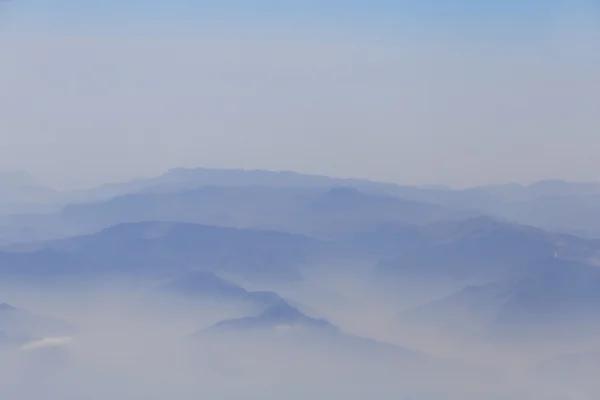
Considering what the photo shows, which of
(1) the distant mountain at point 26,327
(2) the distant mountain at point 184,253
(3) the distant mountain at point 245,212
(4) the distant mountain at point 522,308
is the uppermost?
(3) the distant mountain at point 245,212

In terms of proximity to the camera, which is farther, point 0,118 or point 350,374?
point 0,118

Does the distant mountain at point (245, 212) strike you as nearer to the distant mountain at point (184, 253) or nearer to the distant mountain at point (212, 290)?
the distant mountain at point (184, 253)

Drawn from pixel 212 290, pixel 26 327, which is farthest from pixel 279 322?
pixel 26 327

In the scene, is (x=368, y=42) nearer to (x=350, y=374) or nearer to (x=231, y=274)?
(x=231, y=274)

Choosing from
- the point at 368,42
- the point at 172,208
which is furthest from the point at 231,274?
the point at 368,42

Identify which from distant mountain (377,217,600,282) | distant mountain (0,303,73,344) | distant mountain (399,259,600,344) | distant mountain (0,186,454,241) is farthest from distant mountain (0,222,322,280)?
distant mountain (399,259,600,344)

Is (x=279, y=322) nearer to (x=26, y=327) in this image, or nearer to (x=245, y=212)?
(x=245, y=212)

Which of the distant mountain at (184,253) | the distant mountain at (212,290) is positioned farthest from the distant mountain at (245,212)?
the distant mountain at (212,290)

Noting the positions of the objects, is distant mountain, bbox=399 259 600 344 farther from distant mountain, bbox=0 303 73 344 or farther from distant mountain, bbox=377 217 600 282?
distant mountain, bbox=0 303 73 344
